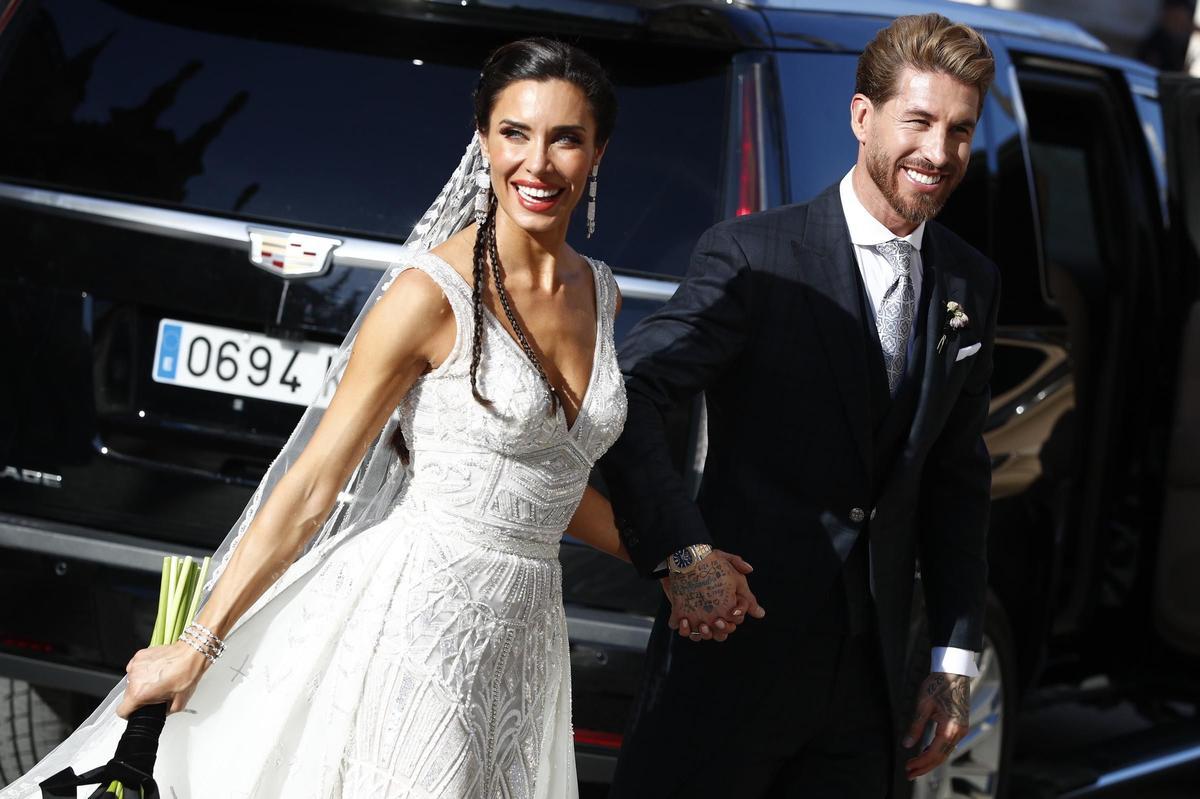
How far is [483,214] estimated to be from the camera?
2939 millimetres

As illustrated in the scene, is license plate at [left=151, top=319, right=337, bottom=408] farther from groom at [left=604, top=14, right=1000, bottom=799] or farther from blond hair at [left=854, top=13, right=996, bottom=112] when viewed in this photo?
blond hair at [left=854, top=13, right=996, bottom=112]

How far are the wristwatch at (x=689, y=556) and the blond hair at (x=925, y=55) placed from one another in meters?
0.88

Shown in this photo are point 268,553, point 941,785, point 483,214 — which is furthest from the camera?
point 941,785

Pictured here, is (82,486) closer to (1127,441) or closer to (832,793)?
(832,793)

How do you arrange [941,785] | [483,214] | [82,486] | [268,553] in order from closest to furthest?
[268,553] → [483,214] → [82,486] → [941,785]

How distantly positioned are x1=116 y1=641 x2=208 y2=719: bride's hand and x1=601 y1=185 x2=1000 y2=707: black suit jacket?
30.2 inches

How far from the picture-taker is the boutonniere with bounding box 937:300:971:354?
3.29m

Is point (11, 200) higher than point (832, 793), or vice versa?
point (11, 200)

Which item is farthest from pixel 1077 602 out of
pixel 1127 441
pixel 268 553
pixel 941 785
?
pixel 268 553

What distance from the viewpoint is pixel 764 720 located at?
316 cm

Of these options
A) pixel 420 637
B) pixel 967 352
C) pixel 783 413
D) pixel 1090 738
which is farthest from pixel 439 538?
pixel 1090 738

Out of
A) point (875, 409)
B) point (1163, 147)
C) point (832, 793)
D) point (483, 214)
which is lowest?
point (832, 793)

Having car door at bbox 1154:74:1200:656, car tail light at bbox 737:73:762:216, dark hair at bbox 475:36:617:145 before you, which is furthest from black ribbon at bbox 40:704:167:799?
car door at bbox 1154:74:1200:656

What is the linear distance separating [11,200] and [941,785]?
257cm
